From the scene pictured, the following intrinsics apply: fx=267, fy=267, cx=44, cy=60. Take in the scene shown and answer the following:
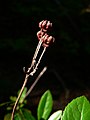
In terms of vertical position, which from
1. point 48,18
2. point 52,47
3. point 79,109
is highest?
point 48,18

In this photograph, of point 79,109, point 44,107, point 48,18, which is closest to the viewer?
point 79,109

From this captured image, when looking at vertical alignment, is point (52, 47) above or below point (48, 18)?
below

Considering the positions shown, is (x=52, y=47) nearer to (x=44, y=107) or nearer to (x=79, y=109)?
(x=44, y=107)

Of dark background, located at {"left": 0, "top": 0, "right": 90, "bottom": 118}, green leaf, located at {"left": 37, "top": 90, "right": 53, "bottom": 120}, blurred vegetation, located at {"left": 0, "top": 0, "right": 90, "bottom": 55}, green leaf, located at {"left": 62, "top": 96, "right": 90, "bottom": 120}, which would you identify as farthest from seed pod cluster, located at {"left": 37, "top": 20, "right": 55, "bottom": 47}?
blurred vegetation, located at {"left": 0, "top": 0, "right": 90, "bottom": 55}

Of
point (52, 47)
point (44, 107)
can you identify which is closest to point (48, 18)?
point (52, 47)

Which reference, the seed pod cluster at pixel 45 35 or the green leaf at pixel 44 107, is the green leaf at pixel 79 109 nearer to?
the seed pod cluster at pixel 45 35

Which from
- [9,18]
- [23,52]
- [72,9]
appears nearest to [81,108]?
[23,52]
